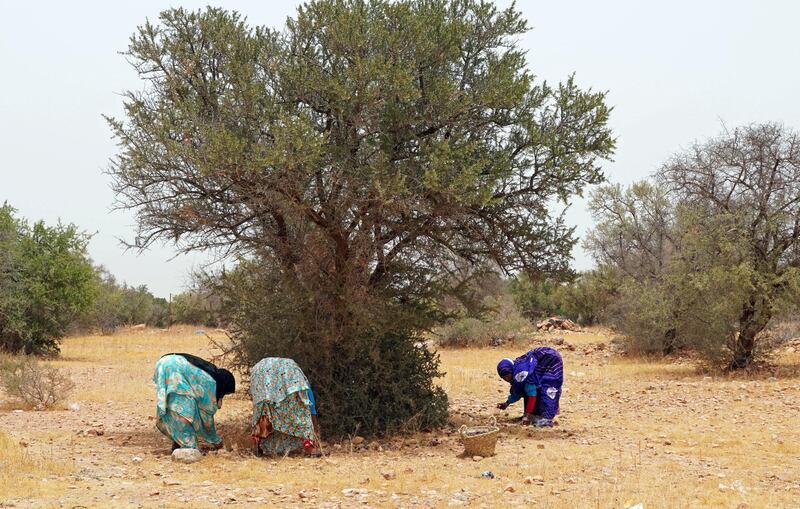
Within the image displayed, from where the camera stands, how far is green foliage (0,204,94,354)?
25.9m

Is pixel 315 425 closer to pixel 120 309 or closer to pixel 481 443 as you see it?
pixel 481 443

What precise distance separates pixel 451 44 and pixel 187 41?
3.76m

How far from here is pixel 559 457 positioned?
9680mm

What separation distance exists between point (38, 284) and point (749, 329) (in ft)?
74.6

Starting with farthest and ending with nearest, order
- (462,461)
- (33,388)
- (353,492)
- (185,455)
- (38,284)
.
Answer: (38,284)
(33,388)
(462,461)
(185,455)
(353,492)

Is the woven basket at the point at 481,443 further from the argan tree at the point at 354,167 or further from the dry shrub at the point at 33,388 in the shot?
the dry shrub at the point at 33,388

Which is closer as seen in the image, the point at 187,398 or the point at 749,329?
the point at 187,398

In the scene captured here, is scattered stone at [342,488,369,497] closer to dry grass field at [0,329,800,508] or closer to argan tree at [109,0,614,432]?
dry grass field at [0,329,800,508]

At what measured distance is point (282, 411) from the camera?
31.6ft

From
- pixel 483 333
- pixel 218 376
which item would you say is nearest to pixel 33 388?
pixel 218 376

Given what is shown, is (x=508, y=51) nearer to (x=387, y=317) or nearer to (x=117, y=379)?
(x=387, y=317)

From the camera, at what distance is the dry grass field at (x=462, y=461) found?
295 inches

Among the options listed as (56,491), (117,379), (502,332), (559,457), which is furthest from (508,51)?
(502,332)

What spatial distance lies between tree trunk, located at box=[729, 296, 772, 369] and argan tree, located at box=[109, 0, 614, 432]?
9.22 m
